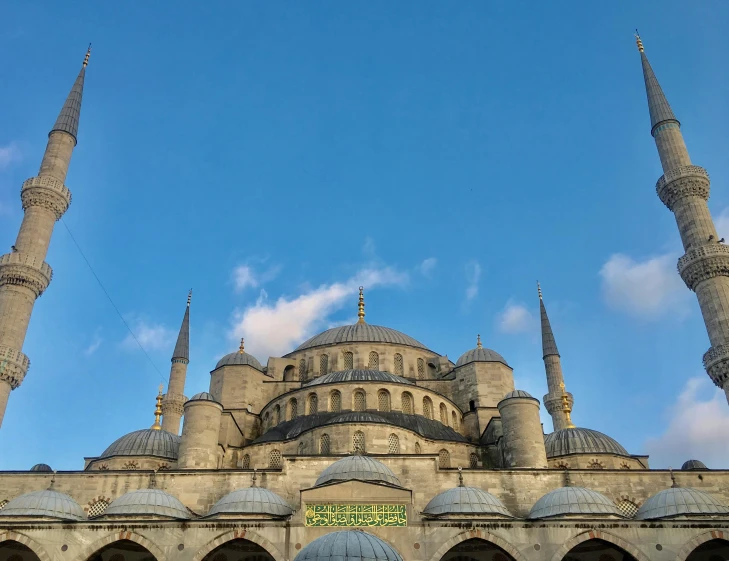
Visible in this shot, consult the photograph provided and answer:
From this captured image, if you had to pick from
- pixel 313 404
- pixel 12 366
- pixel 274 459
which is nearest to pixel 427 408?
pixel 313 404

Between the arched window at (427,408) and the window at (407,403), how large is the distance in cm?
50

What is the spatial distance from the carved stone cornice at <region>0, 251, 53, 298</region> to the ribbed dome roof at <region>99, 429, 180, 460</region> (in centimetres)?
559

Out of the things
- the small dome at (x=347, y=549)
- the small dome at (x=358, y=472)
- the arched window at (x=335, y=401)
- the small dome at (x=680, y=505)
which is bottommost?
the small dome at (x=347, y=549)

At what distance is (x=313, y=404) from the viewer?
20234 mm

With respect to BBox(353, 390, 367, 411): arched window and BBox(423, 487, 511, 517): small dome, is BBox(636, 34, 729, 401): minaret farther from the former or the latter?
BBox(353, 390, 367, 411): arched window

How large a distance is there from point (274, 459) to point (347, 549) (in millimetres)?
10915

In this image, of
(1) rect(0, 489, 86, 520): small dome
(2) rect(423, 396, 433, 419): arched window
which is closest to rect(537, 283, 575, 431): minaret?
(2) rect(423, 396, 433, 419): arched window

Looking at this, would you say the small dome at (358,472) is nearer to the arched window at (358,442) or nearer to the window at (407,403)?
the arched window at (358,442)

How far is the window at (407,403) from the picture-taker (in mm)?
20125

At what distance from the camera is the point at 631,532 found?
1330 centimetres

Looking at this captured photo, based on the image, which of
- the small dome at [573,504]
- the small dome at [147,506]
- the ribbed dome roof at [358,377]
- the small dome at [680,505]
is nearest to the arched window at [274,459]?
the ribbed dome roof at [358,377]

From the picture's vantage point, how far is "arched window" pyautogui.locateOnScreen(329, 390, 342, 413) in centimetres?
1985

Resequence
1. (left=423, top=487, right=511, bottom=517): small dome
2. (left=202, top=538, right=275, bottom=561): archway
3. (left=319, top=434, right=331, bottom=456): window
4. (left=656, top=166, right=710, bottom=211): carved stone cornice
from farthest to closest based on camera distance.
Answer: (left=656, top=166, right=710, bottom=211): carved stone cornice, (left=319, top=434, right=331, bottom=456): window, (left=202, top=538, right=275, bottom=561): archway, (left=423, top=487, right=511, bottom=517): small dome

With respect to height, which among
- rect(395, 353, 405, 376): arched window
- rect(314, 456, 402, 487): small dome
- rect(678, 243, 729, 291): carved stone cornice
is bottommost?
rect(314, 456, 402, 487): small dome
